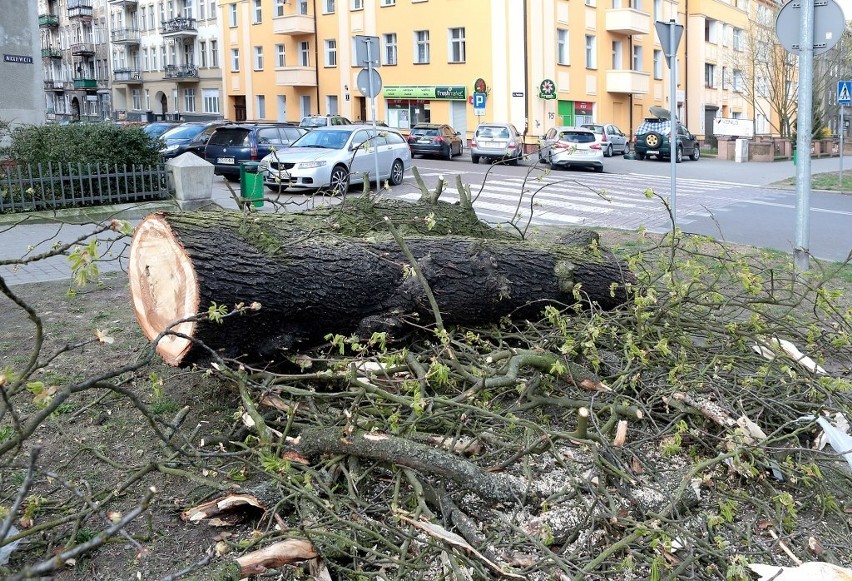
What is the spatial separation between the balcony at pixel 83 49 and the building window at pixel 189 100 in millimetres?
Result: 18587

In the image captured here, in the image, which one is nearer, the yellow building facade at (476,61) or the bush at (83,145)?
the bush at (83,145)

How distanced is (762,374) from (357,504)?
2412mm

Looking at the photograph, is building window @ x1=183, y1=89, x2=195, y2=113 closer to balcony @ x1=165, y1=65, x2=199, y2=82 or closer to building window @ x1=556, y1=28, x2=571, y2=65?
balcony @ x1=165, y1=65, x2=199, y2=82

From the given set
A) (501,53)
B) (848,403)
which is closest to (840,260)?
(848,403)

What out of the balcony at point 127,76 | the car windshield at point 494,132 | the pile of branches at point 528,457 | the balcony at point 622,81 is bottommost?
the pile of branches at point 528,457

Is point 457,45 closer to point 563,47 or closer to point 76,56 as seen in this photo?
point 563,47

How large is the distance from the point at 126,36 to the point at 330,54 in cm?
2769

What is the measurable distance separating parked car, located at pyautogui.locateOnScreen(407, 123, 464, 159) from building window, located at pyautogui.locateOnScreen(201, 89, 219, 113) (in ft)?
93.8

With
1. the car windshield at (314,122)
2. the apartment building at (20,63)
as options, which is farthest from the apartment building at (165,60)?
the apartment building at (20,63)

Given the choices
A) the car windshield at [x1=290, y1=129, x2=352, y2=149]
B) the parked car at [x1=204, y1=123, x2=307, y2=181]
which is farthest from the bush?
the parked car at [x1=204, y1=123, x2=307, y2=181]

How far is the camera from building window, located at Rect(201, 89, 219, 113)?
6112 centimetres

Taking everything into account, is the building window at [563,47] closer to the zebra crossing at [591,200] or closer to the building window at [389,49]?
the building window at [389,49]

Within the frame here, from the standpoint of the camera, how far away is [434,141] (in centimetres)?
3556

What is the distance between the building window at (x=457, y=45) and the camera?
43.8m
